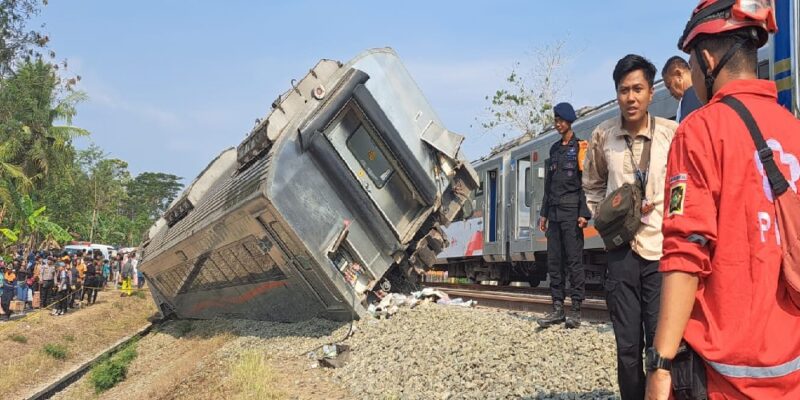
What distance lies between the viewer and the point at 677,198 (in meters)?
1.77

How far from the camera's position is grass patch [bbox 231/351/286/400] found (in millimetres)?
6422

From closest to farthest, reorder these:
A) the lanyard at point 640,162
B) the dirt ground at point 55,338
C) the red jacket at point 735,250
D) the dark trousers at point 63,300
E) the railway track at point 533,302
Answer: the red jacket at point 735,250, the lanyard at point 640,162, the railway track at point 533,302, the dirt ground at point 55,338, the dark trousers at point 63,300

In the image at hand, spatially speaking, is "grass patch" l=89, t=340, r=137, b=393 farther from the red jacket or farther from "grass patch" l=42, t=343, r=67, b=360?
the red jacket

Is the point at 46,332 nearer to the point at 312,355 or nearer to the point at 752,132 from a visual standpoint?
the point at 312,355

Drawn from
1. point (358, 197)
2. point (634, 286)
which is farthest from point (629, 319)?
point (358, 197)

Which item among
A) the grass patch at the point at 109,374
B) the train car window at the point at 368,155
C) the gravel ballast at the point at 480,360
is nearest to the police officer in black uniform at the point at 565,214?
the gravel ballast at the point at 480,360

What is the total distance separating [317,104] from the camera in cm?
887

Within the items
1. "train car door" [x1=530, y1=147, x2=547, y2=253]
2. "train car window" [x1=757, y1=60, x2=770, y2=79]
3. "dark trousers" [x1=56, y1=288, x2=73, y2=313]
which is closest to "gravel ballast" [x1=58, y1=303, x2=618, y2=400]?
"train car window" [x1=757, y1=60, x2=770, y2=79]

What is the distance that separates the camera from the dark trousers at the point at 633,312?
3104 mm

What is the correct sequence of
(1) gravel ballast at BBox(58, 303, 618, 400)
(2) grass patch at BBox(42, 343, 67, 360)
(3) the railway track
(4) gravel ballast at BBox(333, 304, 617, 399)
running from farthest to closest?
(2) grass patch at BBox(42, 343, 67, 360) → (3) the railway track → (1) gravel ballast at BBox(58, 303, 618, 400) → (4) gravel ballast at BBox(333, 304, 617, 399)

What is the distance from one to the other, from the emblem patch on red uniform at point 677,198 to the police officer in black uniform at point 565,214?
4.06 m

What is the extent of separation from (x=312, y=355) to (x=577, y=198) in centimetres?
364

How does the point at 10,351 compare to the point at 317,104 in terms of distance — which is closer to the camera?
the point at 317,104

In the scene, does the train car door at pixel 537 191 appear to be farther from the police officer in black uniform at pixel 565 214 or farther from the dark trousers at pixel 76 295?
the dark trousers at pixel 76 295
